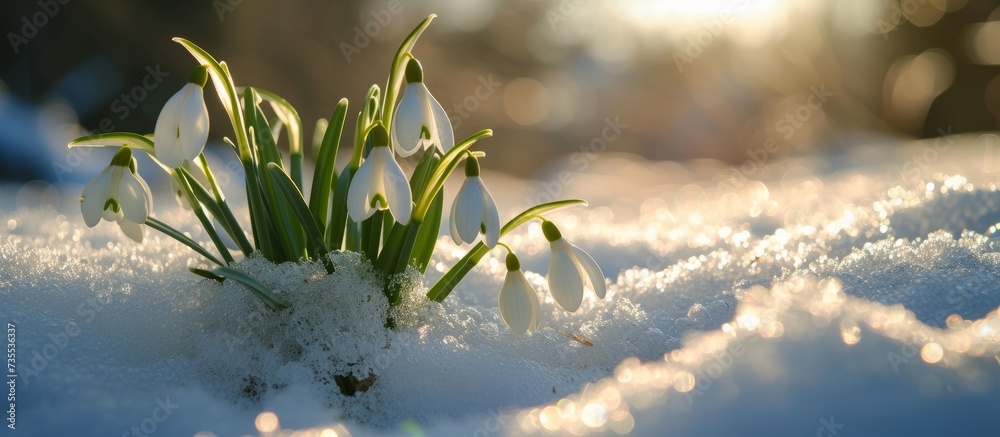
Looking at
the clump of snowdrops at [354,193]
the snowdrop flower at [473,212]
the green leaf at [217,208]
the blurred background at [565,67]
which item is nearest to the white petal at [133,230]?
the clump of snowdrops at [354,193]

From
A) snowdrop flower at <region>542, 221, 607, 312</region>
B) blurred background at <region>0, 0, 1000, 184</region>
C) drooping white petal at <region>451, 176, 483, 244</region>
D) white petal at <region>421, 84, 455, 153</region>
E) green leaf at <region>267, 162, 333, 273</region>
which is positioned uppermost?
blurred background at <region>0, 0, 1000, 184</region>

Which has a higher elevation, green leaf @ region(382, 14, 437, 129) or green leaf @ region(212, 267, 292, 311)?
green leaf @ region(382, 14, 437, 129)

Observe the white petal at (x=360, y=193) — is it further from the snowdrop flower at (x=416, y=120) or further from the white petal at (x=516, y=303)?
the white petal at (x=516, y=303)

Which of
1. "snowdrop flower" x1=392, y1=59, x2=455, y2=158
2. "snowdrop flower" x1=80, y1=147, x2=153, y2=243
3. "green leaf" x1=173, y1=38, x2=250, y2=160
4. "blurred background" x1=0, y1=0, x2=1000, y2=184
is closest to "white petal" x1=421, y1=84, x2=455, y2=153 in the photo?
"snowdrop flower" x1=392, y1=59, x2=455, y2=158

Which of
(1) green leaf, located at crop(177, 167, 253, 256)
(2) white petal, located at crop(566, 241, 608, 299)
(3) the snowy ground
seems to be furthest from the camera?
(1) green leaf, located at crop(177, 167, 253, 256)

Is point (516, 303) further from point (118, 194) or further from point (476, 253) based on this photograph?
point (118, 194)

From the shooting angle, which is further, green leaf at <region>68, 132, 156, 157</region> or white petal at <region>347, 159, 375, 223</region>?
green leaf at <region>68, 132, 156, 157</region>

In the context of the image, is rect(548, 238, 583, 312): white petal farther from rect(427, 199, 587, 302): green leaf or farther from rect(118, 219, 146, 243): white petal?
rect(118, 219, 146, 243): white petal
